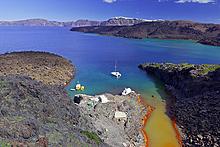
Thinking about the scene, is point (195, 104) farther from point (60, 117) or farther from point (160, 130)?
point (60, 117)

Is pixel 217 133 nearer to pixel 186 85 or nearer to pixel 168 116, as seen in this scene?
pixel 168 116

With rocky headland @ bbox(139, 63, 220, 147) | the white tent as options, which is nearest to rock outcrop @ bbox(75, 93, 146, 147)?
the white tent

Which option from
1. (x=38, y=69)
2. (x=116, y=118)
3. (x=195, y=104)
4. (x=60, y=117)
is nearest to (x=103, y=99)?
(x=116, y=118)

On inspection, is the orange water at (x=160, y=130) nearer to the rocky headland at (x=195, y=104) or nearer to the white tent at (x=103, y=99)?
the rocky headland at (x=195, y=104)

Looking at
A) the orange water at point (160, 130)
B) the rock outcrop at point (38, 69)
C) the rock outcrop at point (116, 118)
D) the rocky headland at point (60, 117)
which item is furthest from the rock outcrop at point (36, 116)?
the rock outcrop at point (38, 69)

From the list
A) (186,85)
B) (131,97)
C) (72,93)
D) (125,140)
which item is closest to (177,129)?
(125,140)

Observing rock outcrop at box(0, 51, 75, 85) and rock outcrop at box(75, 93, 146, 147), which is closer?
rock outcrop at box(75, 93, 146, 147)

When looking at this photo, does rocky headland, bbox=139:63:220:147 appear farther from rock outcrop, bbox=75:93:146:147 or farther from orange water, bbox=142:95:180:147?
rock outcrop, bbox=75:93:146:147
